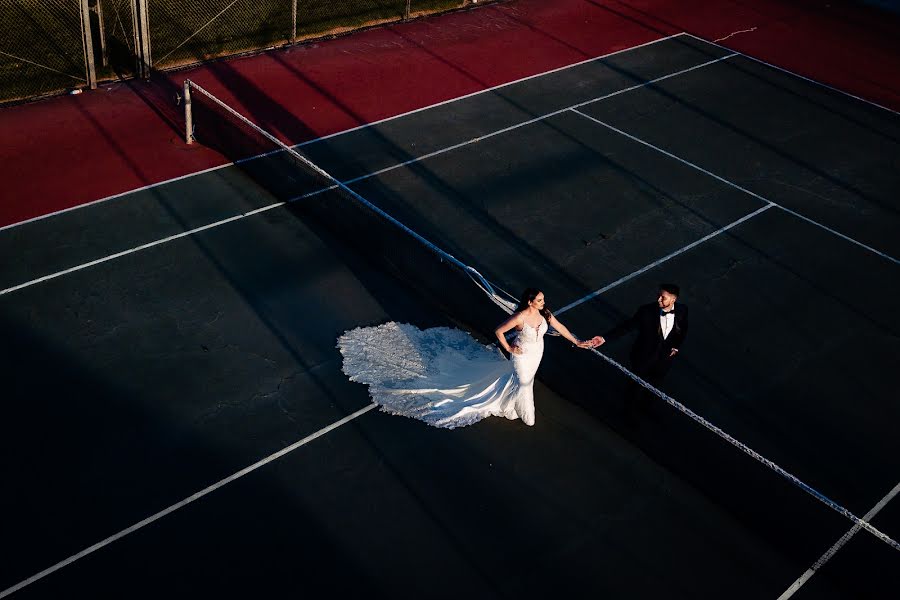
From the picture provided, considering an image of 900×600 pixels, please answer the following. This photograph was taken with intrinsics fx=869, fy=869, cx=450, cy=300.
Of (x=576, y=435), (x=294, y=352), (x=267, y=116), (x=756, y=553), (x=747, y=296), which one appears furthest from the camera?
(x=267, y=116)

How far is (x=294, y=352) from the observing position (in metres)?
12.3

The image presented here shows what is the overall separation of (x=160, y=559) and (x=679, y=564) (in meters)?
5.61

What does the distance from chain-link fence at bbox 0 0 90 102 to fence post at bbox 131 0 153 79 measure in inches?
45.4

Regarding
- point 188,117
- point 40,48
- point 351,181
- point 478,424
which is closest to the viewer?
point 478,424

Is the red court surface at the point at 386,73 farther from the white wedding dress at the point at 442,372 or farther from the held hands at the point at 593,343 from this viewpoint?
the held hands at the point at 593,343

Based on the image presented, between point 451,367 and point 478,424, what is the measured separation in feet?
3.09

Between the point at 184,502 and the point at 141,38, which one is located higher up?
the point at 141,38

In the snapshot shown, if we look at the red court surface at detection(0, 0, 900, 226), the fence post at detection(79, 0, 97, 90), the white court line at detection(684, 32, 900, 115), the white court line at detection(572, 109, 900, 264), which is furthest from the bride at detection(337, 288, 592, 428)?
the white court line at detection(684, 32, 900, 115)

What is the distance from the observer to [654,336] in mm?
10688

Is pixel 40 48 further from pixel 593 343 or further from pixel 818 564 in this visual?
pixel 818 564

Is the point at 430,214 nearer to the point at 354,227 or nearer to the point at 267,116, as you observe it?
the point at 354,227

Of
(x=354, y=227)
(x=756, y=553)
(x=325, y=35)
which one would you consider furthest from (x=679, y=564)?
(x=325, y=35)

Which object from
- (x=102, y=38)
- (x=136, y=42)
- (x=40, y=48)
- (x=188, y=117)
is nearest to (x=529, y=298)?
(x=188, y=117)

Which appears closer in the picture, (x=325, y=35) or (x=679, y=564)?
(x=679, y=564)
